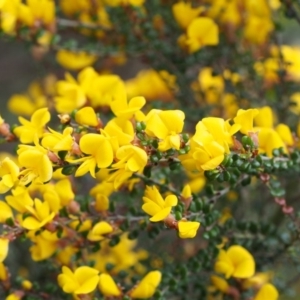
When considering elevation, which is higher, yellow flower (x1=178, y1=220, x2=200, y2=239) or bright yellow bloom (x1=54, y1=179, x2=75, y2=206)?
yellow flower (x1=178, y1=220, x2=200, y2=239)

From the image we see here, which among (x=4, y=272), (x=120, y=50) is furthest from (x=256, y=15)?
(x=4, y=272)

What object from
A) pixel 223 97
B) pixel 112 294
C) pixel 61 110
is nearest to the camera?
pixel 112 294

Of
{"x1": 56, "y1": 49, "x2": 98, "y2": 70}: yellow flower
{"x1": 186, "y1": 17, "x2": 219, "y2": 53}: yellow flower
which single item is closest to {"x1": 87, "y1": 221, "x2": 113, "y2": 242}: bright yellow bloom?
{"x1": 186, "y1": 17, "x2": 219, "y2": 53}: yellow flower

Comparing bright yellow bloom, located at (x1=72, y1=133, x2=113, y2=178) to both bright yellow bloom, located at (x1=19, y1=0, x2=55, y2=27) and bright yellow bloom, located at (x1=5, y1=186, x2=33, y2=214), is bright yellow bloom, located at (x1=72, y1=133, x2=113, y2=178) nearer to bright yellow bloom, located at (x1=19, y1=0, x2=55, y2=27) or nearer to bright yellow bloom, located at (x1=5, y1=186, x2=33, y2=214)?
bright yellow bloom, located at (x1=5, y1=186, x2=33, y2=214)

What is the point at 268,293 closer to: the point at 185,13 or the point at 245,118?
the point at 245,118

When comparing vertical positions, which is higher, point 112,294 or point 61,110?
point 61,110

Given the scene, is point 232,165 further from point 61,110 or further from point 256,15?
point 256,15

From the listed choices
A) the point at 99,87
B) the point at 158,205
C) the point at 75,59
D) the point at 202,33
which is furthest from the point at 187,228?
the point at 75,59
